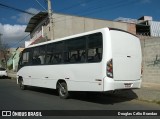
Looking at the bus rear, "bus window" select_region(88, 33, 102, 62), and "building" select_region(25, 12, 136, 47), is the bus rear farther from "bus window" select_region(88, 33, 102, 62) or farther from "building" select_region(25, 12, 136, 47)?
"building" select_region(25, 12, 136, 47)

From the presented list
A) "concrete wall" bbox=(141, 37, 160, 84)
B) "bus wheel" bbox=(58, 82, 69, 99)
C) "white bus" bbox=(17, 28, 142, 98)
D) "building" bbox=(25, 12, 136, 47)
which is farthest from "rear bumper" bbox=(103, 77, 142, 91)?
"building" bbox=(25, 12, 136, 47)

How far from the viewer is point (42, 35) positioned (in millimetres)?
37375

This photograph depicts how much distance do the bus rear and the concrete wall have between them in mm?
5456

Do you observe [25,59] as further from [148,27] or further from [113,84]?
[148,27]

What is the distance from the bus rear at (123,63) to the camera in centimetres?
1020

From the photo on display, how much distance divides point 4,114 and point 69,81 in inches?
156

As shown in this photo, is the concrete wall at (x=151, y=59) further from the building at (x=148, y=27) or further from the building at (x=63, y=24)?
the building at (x=148, y=27)

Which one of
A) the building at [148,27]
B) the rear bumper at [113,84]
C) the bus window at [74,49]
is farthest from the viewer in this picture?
the building at [148,27]

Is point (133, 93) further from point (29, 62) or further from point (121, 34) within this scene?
point (29, 62)

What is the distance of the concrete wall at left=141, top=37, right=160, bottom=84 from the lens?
16.5 m

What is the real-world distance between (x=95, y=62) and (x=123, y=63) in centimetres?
106

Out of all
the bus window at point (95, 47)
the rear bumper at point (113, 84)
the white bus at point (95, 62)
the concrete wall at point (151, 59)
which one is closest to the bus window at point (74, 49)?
the white bus at point (95, 62)

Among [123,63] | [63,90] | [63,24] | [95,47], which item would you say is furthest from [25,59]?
[63,24]

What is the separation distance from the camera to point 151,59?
17.0 meters
